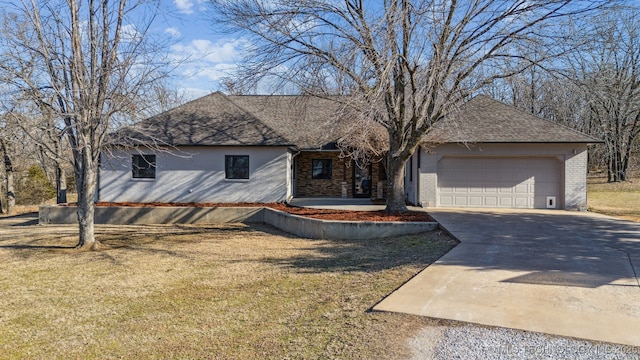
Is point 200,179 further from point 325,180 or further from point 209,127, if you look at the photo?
point 325,180

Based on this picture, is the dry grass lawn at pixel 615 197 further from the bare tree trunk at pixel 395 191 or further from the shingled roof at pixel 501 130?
the bare tree trunk at pixel 395 191

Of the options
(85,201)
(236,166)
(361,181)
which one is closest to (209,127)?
(236,166)

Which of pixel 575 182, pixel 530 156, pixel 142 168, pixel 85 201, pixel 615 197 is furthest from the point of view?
pixel 615 197

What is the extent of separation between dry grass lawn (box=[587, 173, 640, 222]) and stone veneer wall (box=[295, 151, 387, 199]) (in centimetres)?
924

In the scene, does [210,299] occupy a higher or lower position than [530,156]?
lower

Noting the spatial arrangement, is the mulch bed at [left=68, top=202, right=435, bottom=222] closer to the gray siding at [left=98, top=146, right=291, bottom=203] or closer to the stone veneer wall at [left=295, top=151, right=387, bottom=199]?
the gray siding at [left=98, top=146, right=291, bottom=203]

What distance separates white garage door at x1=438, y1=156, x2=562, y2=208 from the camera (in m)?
15.8

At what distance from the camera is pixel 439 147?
1581 cm

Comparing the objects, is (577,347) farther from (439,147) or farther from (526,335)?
(439,147)

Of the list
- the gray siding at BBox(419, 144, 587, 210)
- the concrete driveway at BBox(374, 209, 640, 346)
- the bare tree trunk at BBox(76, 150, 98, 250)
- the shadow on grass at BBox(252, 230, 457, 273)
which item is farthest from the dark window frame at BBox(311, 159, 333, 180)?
the bare tree trunk at BBox(76, 150, 98, 250)

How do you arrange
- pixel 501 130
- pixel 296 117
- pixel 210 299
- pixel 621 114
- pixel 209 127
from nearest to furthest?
pixel 210 299
pixel 501 130
pixel 209 127
pixel 296 117
pixel 621 114

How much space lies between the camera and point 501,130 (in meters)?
16.0

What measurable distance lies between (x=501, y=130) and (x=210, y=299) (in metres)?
13.8

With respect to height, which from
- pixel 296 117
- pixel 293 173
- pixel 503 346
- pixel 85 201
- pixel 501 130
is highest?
pixel 296 117
